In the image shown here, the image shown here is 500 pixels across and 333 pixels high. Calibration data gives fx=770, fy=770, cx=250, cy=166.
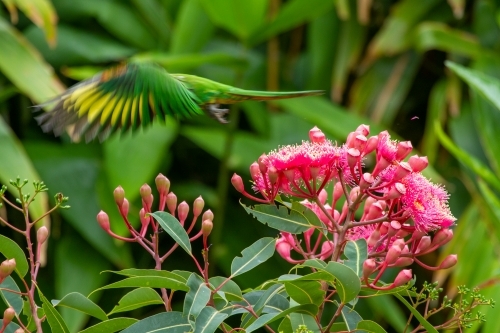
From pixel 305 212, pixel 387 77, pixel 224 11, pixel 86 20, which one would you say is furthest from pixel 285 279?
pixel 86 20

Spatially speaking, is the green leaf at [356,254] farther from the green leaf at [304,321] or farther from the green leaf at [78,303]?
the green leaf at [78,303]

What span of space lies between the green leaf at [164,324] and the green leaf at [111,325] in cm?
3

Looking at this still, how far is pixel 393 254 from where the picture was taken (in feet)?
2.19

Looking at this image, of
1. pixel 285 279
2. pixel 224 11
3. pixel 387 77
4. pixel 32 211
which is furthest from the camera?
pixel 387 77

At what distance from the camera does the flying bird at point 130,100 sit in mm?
974

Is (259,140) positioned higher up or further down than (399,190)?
further down

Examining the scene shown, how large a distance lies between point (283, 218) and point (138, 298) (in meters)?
0.15

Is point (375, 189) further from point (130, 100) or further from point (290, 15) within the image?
point (290, 15)

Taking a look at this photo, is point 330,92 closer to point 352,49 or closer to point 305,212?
point 352,49

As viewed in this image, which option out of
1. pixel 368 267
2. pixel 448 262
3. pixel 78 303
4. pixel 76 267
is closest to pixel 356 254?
pixel 368 267

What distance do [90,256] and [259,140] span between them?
56 centimetres

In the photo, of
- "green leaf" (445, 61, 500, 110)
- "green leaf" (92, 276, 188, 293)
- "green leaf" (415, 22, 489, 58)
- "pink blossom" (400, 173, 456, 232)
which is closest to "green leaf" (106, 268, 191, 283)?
"green leaf" (92, 276, 188, 293)

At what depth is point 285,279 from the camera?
63cm

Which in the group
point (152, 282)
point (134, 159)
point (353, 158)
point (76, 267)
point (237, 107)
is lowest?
point (76, 267)
